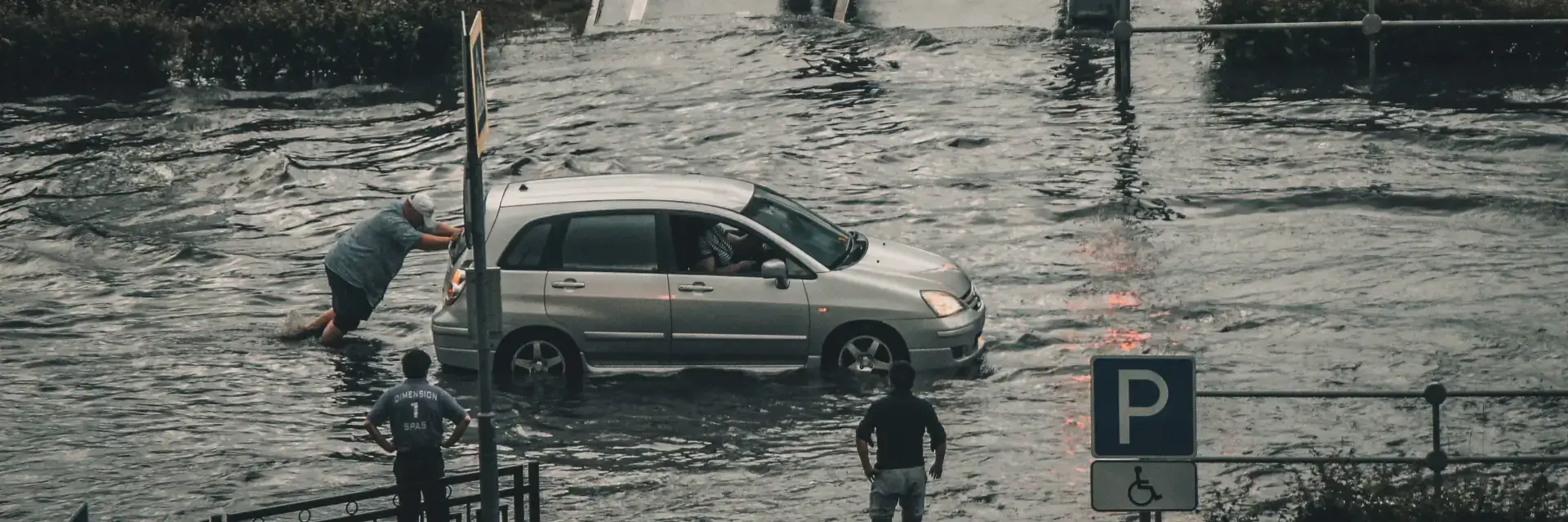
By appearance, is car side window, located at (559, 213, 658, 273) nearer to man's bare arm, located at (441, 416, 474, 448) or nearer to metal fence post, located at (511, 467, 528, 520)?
man's bare arm, located at (441, 416, 474, 448)

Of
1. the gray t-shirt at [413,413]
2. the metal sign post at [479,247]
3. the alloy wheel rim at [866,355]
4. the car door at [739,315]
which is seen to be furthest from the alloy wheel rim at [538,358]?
the metal sign post at [479,247]

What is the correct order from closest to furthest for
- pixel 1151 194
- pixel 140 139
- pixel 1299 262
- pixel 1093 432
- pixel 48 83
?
pixel 1093 432 < pixel 1299 262 < pixel 1151 194 < pixel 140 139 < pixel 48 83

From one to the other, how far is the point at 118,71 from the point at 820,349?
16.3 m

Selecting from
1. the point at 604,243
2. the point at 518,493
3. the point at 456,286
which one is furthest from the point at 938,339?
the point at 518,493

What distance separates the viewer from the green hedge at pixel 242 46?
27.7m

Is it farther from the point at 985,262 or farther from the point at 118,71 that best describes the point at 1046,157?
the point at 118,71

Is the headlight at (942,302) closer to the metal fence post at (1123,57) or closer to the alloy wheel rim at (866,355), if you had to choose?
the alloy wheel rim at (866,355)

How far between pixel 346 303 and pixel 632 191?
8.32ft

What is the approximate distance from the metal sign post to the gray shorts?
6.56 ft

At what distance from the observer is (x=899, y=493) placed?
437 inches

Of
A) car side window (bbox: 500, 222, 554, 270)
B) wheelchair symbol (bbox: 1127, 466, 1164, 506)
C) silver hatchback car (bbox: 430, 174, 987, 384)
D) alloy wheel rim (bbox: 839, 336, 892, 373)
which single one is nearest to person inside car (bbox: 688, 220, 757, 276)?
silver hatchback car (bbox: 430, 174, 987, 384)

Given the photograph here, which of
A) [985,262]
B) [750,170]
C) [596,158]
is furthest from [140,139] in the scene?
[985,262]

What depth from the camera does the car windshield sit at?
15.2 m

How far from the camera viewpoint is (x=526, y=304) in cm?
1491
